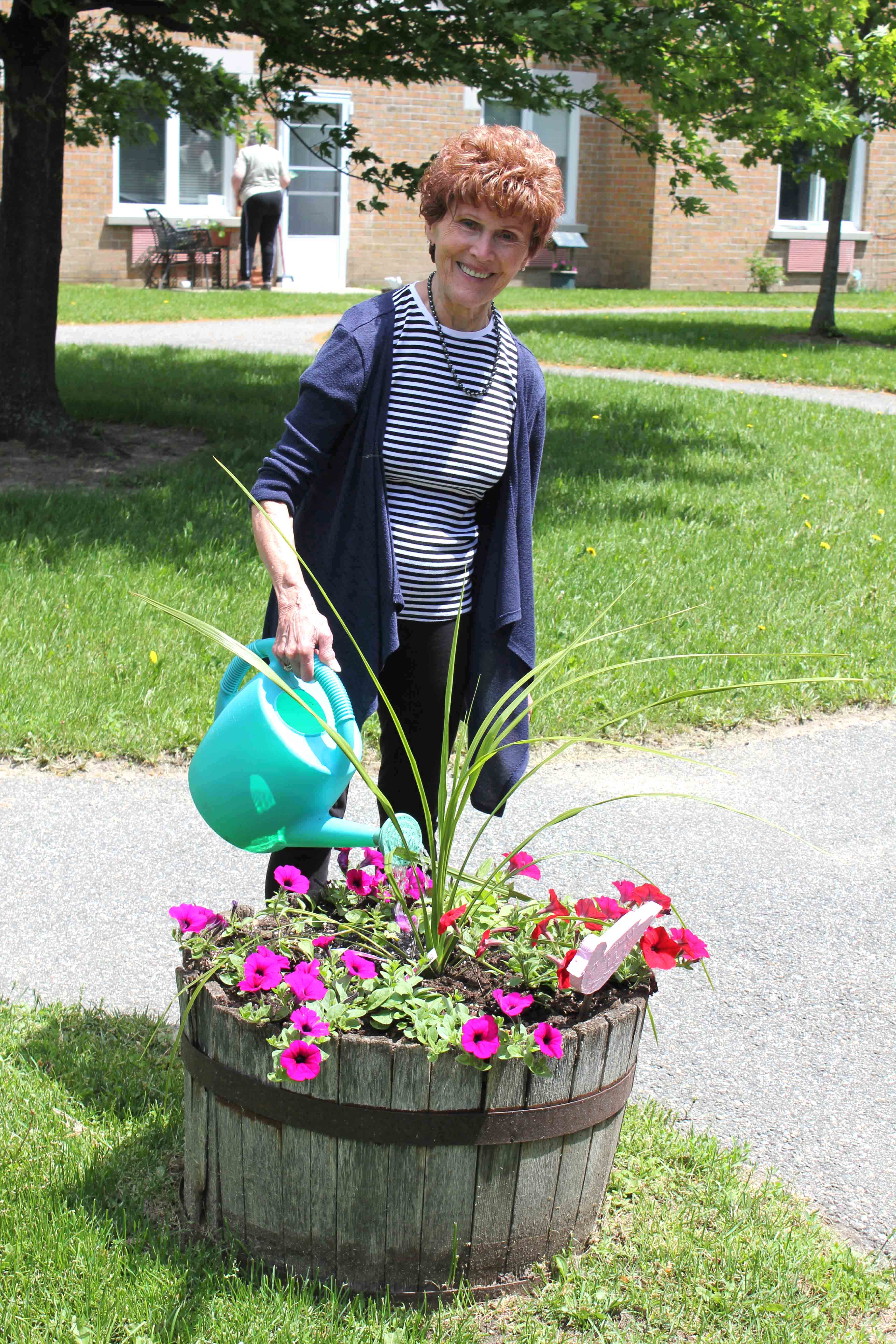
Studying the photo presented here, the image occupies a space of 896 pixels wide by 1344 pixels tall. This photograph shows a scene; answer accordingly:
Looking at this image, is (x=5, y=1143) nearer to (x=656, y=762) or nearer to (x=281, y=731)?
(x=281, y=731)

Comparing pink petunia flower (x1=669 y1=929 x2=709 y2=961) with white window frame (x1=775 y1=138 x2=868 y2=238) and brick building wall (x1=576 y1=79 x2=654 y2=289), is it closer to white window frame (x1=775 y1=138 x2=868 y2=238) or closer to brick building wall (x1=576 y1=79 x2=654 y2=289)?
brick building wall (x1=576 y1=79 x2=654 y2=289)

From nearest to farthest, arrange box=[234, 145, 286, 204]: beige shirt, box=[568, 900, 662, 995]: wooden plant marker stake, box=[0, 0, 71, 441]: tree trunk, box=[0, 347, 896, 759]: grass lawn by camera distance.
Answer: box=[568, 900, 662, 995]: wooden plant marker stake
box=[0, 347, 896, 759]: grass lawn
box=[0, 0, 71, 441]: tree trunk
box=[234, 145, 286, 204]: beige shirt

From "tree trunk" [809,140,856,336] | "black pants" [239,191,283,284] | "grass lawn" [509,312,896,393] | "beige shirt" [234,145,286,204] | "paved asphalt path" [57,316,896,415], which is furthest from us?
"black pants" [239,191,283,284]

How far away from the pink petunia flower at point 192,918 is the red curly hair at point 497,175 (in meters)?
1.37

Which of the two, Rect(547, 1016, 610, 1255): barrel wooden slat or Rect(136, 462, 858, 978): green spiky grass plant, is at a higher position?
Rect(136, 462, 858, 978): green spiky grass plant

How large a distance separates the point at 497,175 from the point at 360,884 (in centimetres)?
132

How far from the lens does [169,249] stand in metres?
19.0

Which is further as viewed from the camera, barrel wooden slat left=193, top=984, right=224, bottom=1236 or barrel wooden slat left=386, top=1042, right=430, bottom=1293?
barrel wooden slat left=193, top=984, right=224, bottom=1236

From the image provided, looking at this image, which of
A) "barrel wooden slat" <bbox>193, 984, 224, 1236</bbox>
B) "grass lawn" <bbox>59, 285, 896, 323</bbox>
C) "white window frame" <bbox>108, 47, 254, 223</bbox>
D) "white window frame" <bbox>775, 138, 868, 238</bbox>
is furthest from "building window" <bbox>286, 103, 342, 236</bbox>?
"barrel wooden slat" <bbox>193, 984, 224, 1236</bbox>

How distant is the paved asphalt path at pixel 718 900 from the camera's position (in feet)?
9.34

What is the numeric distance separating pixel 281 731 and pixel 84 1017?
122cm

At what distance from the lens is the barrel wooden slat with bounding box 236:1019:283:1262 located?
6.73 ft

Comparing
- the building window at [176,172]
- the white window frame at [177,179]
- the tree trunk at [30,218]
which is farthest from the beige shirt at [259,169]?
the tree trunk at [30,218]

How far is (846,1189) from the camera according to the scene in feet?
8.54
